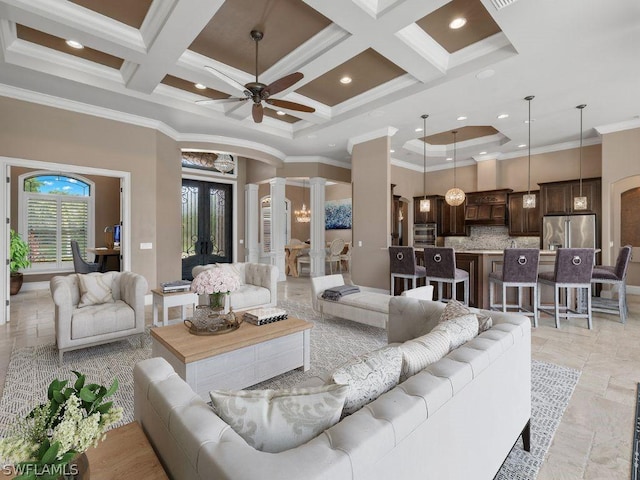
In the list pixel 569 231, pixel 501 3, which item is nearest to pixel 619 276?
pixel 569 231

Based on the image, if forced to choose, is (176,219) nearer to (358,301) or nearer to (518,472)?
(358,301)

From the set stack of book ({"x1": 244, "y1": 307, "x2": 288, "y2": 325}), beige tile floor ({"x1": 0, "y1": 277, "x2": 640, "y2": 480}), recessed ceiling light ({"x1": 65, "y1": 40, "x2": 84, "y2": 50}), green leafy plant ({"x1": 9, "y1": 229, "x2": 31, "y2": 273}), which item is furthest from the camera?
green leafy plant ({"x1": 9, "y1": 229, "x2": 31, "y2": 273})

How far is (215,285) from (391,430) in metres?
2.05

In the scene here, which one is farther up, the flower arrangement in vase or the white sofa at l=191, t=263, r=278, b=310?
the flower arrangement in vase

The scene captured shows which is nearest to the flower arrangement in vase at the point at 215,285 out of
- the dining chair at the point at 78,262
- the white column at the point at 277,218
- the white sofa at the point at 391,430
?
the white sofa at the point at 391,430

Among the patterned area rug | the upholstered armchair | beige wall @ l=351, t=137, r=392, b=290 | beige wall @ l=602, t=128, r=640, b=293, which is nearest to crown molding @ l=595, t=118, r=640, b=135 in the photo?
beige wall @ l=602, t=128, r=640, b=293

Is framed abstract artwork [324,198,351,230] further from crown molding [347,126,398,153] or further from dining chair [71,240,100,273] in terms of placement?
dining chair [71,240,100,273]

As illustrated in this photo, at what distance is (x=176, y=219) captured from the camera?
21.2ft

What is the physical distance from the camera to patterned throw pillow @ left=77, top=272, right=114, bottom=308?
345 centimetres

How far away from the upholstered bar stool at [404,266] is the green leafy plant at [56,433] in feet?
15.6

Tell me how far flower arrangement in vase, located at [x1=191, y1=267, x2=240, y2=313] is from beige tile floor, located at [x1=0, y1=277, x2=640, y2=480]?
189 cm

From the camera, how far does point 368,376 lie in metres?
1.16

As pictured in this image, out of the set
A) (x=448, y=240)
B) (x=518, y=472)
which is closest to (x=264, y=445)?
(x=518, y=472)

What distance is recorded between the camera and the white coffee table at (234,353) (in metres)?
2.23
